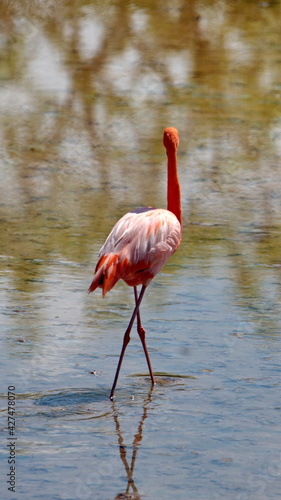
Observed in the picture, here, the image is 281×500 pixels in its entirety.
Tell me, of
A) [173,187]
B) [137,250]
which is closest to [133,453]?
[137,250]

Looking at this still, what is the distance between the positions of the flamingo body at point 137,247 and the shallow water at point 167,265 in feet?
1.74

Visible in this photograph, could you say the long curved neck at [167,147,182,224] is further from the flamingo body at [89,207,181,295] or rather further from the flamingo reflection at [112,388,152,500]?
the flamingo reflection at [112,388,152,500]

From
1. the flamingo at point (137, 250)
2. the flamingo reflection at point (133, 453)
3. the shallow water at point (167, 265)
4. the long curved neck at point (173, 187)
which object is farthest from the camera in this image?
the long curved neck at point (173, 187)

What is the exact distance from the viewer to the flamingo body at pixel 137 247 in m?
5.18

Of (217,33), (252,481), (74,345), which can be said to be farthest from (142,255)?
(217,33)

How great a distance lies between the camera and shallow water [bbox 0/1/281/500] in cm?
436

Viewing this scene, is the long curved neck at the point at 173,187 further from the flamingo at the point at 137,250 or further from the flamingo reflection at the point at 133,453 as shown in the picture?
the flamingo reflection at the point at 133,453

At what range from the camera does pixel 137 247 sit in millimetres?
5297

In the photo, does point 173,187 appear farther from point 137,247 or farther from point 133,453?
point 133,453

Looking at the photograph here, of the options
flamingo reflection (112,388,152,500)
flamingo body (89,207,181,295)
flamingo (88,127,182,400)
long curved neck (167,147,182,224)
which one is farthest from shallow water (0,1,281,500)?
long curved neck (167,147,182,224)

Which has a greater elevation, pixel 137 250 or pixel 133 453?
pixel 137 250

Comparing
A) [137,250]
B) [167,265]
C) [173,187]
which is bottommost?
[167,265]

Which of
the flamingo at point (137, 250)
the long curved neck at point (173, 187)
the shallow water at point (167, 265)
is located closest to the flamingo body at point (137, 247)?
the flamingo at point (137, 250)

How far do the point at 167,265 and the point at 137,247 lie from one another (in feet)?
6.85
